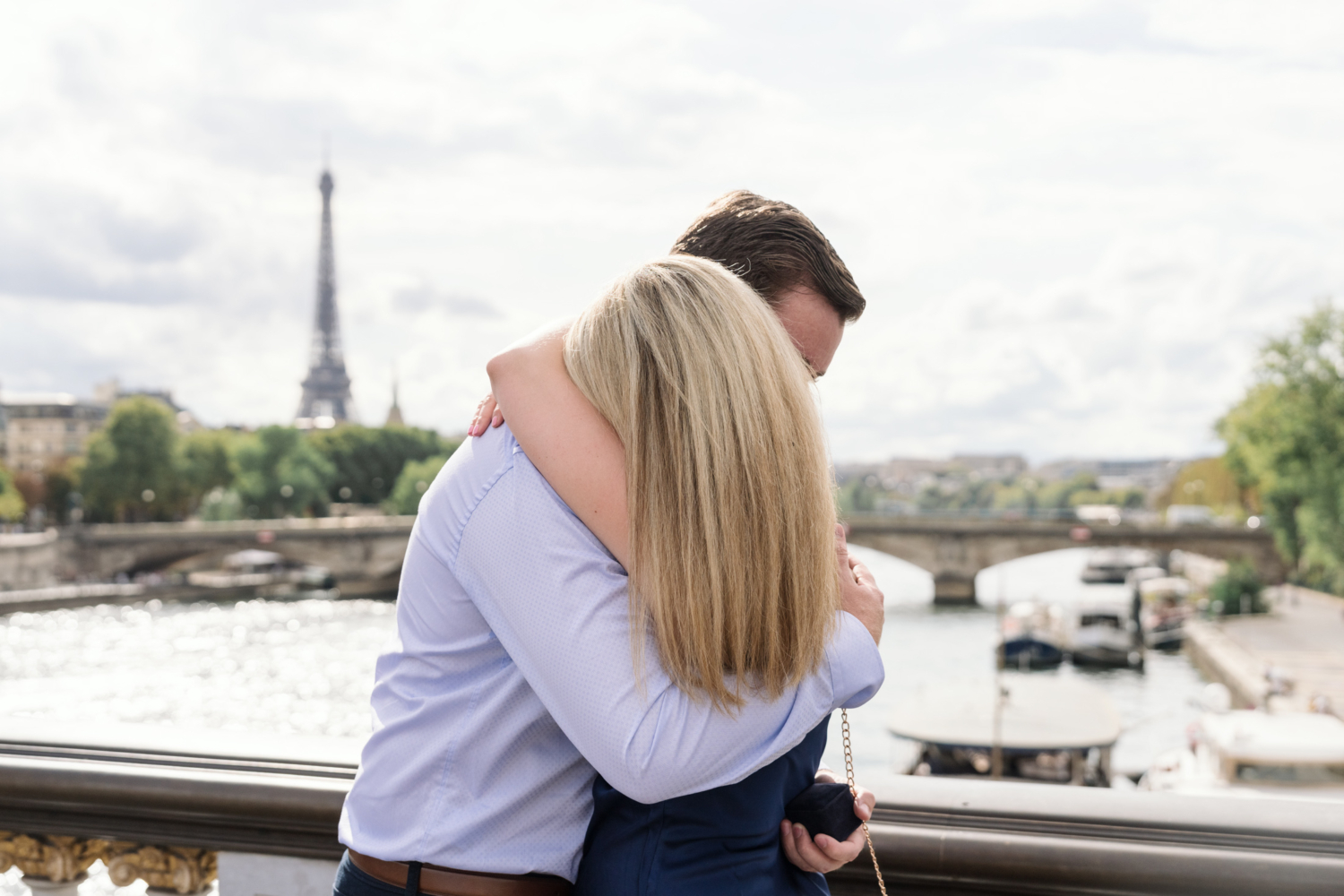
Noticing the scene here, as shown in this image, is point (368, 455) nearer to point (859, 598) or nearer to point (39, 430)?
point (39, 430)

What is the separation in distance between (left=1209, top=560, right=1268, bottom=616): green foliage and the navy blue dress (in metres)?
31.8

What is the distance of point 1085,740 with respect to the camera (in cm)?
1363

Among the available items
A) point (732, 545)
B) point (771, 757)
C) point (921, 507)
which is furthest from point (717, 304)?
point (921, 507)

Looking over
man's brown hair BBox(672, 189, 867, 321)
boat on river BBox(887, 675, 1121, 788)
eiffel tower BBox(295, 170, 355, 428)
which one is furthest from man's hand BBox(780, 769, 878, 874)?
eiffel tower BBox(295, 170, 355, 428)

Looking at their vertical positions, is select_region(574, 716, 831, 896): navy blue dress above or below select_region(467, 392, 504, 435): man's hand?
below

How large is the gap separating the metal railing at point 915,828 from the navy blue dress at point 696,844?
46 centimetres

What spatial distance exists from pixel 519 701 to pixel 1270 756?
12.0 meters

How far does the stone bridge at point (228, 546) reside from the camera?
120 feet

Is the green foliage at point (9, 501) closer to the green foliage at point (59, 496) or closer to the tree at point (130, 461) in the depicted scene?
the green foliage at point (59, 496)

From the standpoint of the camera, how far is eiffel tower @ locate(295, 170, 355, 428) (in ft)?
224

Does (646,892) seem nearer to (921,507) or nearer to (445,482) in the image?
(445,482)

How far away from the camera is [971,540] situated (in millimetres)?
36781

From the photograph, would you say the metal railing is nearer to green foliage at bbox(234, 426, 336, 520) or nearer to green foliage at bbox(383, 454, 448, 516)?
green foliage at bbox(383, 454, 448, 516)

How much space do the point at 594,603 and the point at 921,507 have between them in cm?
7835
